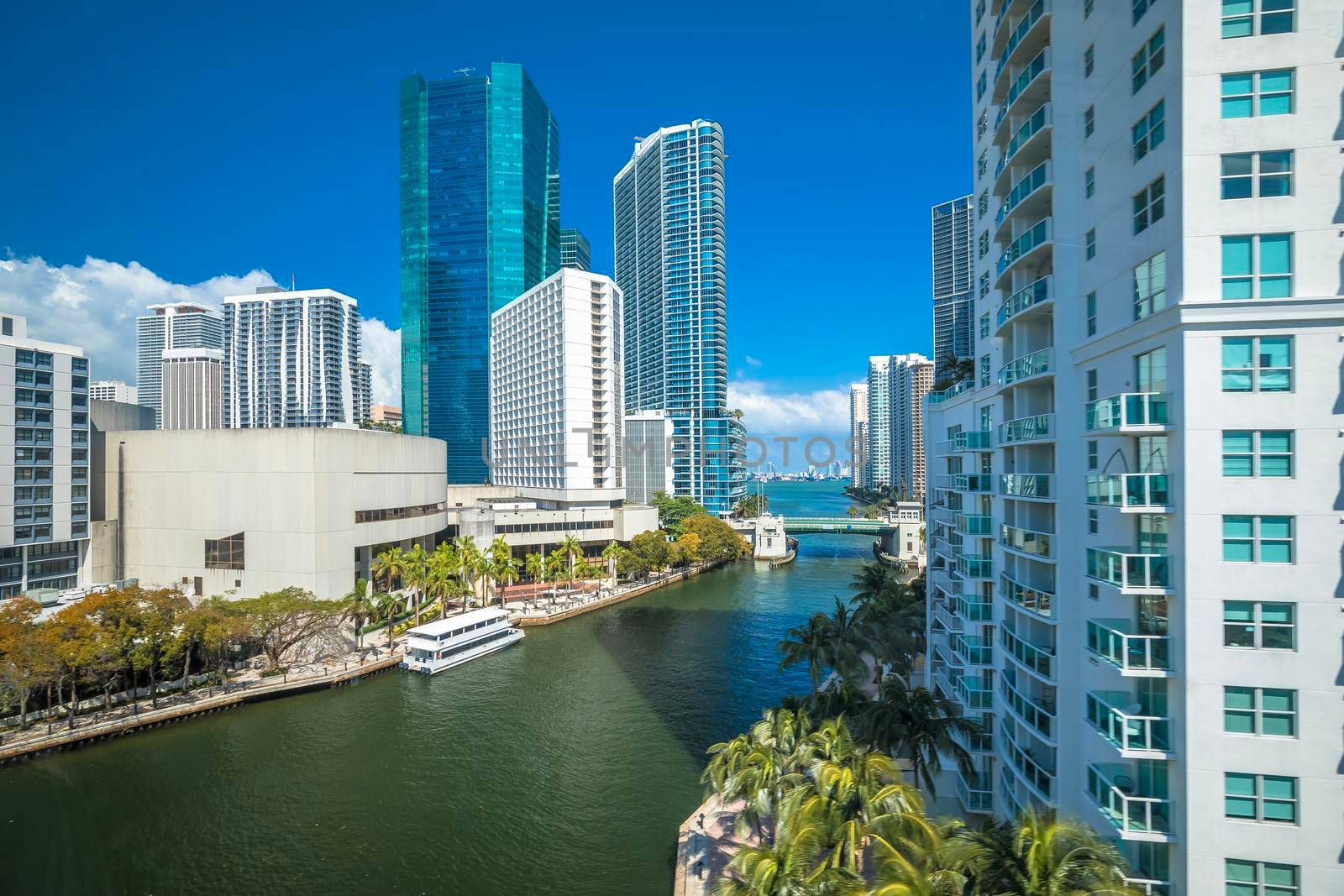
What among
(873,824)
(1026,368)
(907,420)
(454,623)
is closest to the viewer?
(873,824)

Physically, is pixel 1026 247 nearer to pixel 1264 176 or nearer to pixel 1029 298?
pixel 1029 298

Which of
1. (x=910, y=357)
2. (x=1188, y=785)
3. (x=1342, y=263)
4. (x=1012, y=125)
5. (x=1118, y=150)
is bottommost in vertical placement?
(x=1188, y=785)

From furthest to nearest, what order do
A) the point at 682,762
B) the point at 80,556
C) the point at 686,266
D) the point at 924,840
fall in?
1. the point at 686,266
2. the point at 80,556
3. the point at 682,762
4. the point at 924,840

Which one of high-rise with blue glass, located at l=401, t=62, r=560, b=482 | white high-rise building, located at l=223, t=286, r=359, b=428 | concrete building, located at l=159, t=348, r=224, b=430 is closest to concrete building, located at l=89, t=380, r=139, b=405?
concrete building, located at l=159, t=348, r=224, b=430

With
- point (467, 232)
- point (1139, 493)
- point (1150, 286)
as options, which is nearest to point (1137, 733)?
point (1139, 493)

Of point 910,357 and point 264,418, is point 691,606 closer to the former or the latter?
point 264,418

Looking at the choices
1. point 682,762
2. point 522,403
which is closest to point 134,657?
point 682,762
